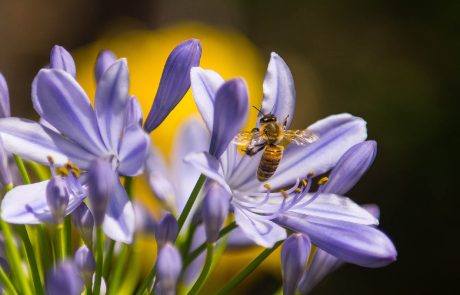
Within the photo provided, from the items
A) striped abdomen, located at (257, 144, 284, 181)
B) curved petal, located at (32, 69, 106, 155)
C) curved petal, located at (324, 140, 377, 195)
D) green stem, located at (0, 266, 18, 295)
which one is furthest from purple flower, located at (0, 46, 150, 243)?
curved petal, located at (324, 140, 377, 195)

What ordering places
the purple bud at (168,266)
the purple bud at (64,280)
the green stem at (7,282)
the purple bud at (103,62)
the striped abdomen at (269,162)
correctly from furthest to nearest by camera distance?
the purple bud at (103,62)
the striped abdomen at (269,162)
the green stem at (7,282)
the purple bud at (168,266)
the purple bud at (64,280)

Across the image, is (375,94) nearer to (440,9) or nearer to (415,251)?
(440,9)

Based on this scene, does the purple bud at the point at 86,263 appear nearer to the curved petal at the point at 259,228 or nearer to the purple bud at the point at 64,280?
the purple bud at the point at 64,280

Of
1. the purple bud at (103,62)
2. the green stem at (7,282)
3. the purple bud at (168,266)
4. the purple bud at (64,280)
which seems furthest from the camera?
the purple bud at (103,62)

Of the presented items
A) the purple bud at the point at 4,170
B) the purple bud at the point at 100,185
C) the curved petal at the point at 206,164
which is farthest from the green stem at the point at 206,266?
the purple bud at the point at 4,170

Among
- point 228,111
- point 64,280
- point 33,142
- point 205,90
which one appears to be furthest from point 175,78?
point 64,280

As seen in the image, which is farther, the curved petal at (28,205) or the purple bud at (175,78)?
the purple bud at (175,78)

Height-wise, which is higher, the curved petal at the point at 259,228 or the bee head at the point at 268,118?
the bee head at the point at 268,118
